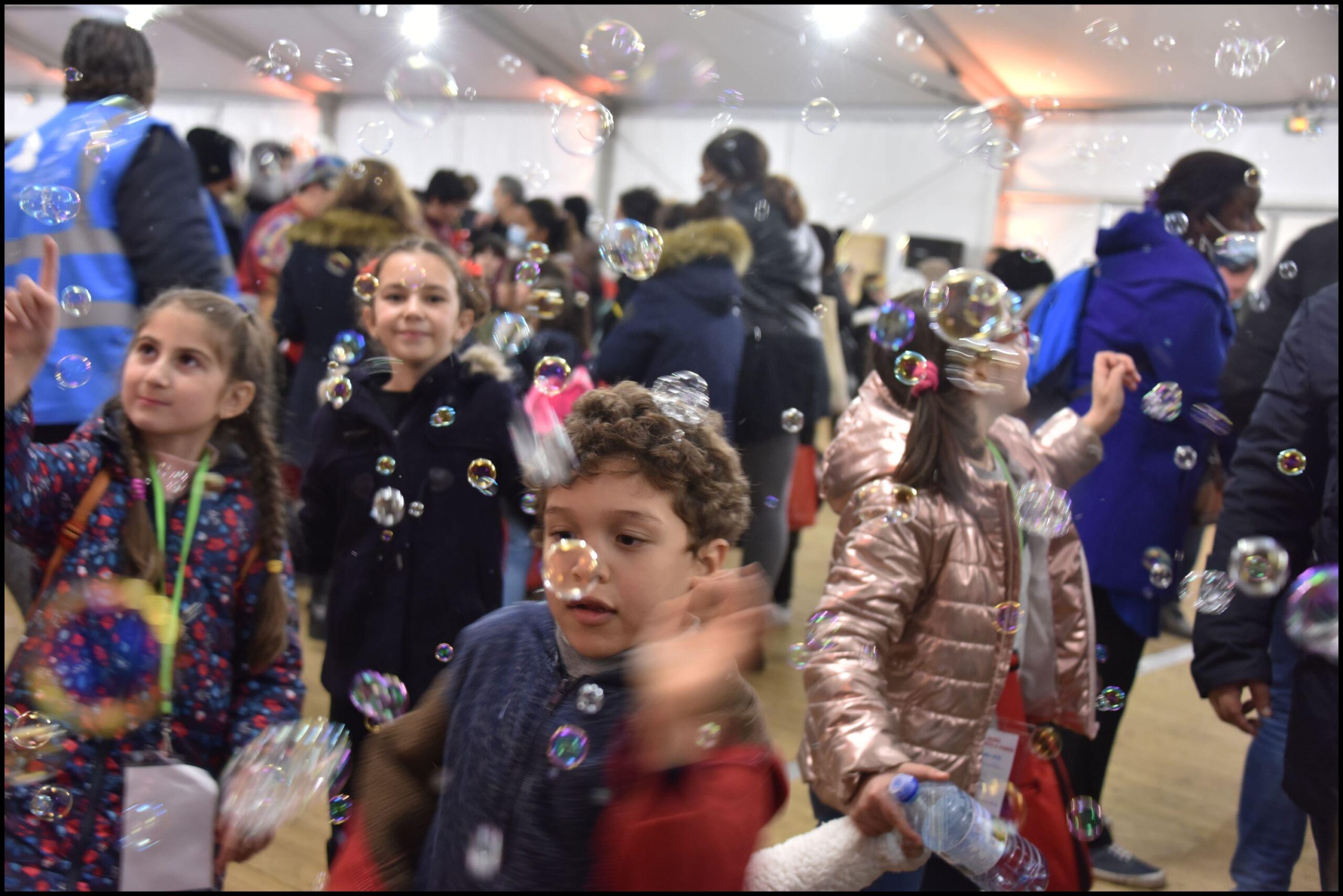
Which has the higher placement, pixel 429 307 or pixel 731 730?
pixel 429 307

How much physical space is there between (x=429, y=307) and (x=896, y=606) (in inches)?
42.4

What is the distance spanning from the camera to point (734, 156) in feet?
10.7

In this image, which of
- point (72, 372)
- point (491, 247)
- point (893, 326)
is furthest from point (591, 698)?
point (491, 247)

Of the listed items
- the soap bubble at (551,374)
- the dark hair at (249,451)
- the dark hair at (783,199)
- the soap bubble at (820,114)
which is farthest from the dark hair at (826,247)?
the dark hair at (249,451)

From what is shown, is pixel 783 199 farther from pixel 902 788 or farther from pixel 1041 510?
pixel 902 788

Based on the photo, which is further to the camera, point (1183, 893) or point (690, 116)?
point (690, 116)

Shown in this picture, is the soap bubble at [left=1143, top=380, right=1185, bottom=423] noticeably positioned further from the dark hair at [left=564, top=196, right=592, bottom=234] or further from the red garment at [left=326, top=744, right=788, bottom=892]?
the dark hair at [left=564, top=196, right=592, bottom=234]

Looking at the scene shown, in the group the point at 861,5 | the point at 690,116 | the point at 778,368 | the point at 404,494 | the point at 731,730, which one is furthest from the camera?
the point at 690,116

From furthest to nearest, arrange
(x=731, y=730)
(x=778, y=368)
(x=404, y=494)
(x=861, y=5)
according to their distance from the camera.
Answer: (x=861, y=5) → (x=778, y=368) → (x=404, y=494) → (x=731, y=730)

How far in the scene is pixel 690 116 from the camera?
12.6 metres

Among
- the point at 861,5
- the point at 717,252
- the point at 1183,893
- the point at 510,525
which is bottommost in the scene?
the point at 1183,893

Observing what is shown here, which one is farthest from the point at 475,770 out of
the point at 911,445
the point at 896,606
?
the point at 911,445

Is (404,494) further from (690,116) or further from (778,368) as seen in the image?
(690,116)

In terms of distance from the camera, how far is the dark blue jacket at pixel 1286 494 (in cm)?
170
